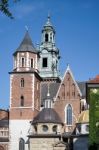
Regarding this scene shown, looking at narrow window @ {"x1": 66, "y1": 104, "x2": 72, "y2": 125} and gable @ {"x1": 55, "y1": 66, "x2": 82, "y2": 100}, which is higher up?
gable @ {"x1": 55, "y1": 66, "x2": 82, "y2": 100}

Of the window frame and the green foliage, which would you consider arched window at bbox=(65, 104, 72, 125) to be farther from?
→ the green foliage

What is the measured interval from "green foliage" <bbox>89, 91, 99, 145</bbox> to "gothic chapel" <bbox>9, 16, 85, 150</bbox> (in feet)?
57.7

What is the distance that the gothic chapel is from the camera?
69.4m

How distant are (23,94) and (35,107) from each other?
3041mm

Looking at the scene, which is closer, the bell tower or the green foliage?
the green foliage

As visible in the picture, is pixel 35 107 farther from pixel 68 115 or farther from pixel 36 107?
pixel 68 115

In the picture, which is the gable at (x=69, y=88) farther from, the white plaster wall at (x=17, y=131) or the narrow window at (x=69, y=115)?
the white plaster wall at (x=17, y=131)

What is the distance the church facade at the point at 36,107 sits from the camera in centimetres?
6938

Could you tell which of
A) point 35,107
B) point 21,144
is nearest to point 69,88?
point 35,107

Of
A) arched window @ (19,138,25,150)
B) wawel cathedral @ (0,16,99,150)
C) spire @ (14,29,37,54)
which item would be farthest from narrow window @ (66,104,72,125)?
spire @ (14,29,37,54)

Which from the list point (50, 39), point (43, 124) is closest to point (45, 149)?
point (43, 124)

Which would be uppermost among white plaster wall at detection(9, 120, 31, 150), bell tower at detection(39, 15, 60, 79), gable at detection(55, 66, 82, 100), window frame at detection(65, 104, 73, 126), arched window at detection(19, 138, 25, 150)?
bell tower at detection(39, 15, 60, 79)

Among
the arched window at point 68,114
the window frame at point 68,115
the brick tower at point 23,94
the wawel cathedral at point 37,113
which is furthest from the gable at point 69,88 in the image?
the brick tower at point 23,94

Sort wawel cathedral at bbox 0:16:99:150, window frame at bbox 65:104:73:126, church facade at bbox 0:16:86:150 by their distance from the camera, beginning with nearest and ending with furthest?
wawel cathedral at bbox 0:16:99:150, church facade at bbox 0:16:86:150, window frame at bbox 65:104:73:126
